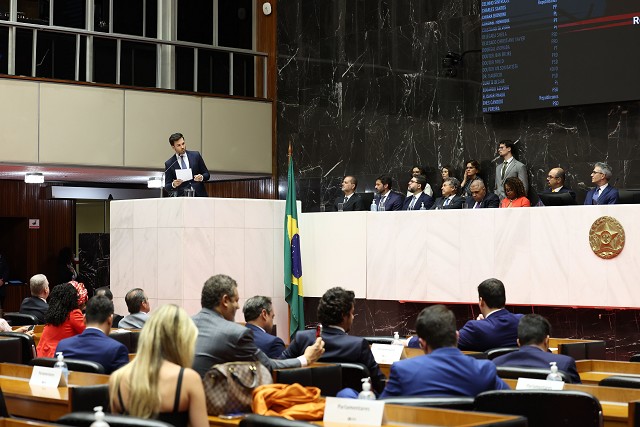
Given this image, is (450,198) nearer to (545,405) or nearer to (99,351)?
(99,351)

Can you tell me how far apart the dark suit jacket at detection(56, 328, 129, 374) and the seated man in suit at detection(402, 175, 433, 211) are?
7638 mm

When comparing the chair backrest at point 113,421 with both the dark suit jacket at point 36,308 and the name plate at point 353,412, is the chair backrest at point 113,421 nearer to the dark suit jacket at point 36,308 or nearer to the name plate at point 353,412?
the name plate at point 353,412

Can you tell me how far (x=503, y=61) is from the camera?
44.5 ft

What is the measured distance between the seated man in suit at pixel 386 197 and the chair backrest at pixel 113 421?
33.3 feet

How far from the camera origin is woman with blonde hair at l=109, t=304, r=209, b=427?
12.5 ft

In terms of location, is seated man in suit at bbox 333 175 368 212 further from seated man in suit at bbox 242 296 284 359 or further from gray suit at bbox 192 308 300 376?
gray suit at bbox 192 308 300 376

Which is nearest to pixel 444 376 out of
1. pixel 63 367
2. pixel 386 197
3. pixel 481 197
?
pixel 63 367

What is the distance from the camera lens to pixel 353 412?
3.94 metres

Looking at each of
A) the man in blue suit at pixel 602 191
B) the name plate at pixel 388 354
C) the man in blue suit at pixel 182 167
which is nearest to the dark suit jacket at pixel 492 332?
the name plate at pixel 388 354

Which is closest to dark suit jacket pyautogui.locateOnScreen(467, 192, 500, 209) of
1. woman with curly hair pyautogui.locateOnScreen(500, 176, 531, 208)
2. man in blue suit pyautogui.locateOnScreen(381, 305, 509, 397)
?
woman with curly hair pyautogui.locateOnScreen(500, 176, 531, 208)

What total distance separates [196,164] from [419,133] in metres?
4.17

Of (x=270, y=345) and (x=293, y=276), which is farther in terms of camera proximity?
(x=293, y=276)

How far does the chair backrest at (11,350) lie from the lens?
7312 millimetres

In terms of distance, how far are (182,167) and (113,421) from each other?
A: 341 inches
